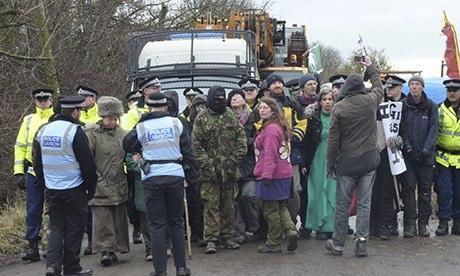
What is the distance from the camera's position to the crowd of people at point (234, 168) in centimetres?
663

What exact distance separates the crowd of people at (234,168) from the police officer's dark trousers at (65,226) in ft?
0.05

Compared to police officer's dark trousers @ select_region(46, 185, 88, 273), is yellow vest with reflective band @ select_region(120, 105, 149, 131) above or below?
above

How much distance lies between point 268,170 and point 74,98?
90.8 inches

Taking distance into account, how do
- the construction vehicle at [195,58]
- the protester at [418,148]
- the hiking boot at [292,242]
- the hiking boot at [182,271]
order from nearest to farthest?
the hiking boot at [182,271] → the hiking boot at [292,242] → the protester at [418,148] → the construction vehicle at [195,58]

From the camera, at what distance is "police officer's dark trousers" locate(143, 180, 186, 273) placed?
6.43 m

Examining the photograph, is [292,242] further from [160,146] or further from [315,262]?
[160,146]

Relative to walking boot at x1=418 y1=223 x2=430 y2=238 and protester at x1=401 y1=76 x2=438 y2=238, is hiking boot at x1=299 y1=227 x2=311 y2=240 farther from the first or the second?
walking boot at x1=418 y1=223 x2=430 y2=238

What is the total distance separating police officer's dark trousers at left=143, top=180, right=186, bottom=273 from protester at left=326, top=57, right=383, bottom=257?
6.12 feet

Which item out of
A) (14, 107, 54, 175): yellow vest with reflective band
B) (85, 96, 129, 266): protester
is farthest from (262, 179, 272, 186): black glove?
(14, 107, 54, 175): yellow vest with reflective band

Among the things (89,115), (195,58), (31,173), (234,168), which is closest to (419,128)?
(234,168)

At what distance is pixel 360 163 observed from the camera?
7.13 meters

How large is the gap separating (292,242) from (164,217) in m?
1.75

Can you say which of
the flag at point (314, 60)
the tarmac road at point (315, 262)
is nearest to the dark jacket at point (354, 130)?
the tarmac road at point (315, 262)

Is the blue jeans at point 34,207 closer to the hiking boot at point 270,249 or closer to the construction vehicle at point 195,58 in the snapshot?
the hiking boot at point 270,249
